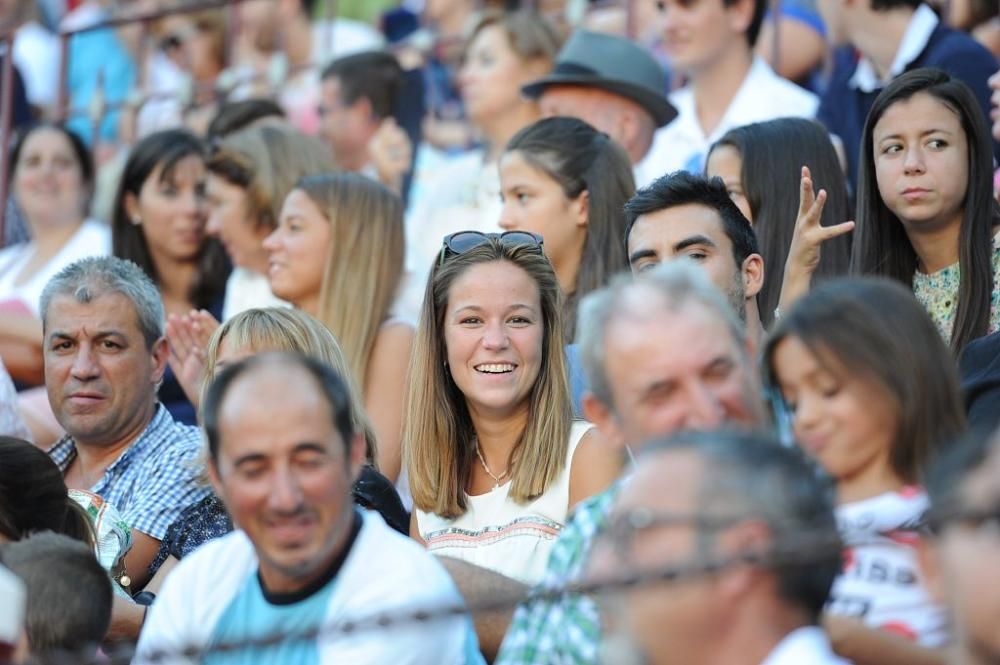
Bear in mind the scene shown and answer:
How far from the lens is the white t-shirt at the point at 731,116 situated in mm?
7312

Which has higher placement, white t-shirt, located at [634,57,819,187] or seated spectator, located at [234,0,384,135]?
seated spectator, located at [234,0,384,135]

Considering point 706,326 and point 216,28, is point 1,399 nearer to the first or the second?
point 706,326

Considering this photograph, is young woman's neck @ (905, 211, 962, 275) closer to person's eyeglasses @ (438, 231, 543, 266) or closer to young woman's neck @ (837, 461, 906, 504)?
person's eyeglasses @ (438, 231, 543, 266)

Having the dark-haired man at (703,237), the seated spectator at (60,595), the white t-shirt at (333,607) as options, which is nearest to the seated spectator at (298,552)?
the white t-shirt at (333,607)

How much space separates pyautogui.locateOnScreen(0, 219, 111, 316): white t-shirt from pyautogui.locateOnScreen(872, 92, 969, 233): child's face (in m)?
3.72

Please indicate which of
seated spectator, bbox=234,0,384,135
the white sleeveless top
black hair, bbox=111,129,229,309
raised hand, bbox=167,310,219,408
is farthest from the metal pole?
the white sleeveless top

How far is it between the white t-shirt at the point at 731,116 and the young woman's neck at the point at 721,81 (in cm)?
2

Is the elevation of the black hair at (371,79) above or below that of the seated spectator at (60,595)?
above

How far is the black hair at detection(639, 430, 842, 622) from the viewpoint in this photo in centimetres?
296

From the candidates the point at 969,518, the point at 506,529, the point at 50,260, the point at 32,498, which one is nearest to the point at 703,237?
the point at 506,529

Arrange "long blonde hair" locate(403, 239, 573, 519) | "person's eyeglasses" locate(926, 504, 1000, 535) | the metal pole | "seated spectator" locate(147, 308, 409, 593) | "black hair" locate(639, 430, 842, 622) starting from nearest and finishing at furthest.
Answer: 1. "person's eyeglasses" locate(926, 504, 1000, 535)
2. "black hair" locate(639, 430, 842, 622)
3. "long blonde hair" locate(403, 239, 573, 519)
4. "seated spectator" locate(147, 308, 409, 593)
5. the metal pole

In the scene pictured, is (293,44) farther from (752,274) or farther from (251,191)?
(752,274)

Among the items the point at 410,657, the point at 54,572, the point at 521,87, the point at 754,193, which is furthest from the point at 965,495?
the point at 521,87

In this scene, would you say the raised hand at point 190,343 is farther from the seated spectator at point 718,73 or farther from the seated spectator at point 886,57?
the seated spectator at point 886,57
